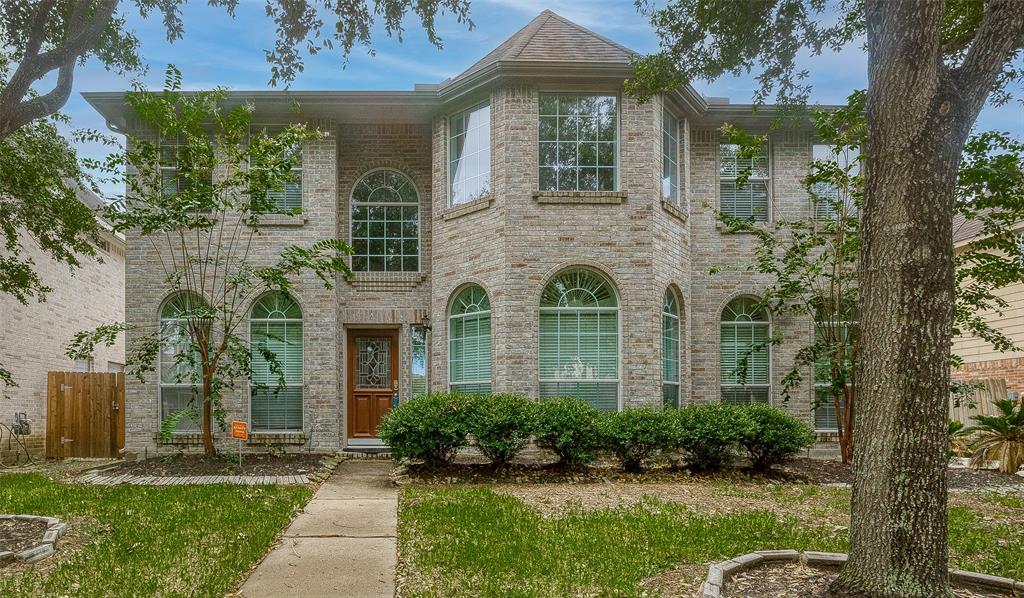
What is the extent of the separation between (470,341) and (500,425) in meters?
2.55

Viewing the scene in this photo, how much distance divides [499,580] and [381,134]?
956 centimetres

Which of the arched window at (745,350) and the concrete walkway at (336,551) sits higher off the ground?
the arched window at (745,350)

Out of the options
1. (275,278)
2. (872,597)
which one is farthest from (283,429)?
(872,597)

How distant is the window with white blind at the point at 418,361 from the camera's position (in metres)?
12.1

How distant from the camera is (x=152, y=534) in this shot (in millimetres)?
5883

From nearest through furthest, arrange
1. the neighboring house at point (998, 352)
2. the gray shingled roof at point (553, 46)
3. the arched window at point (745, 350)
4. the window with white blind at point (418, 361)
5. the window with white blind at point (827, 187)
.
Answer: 1. the gray shingled roof at point (553, 46)
2. the window with white blind at point (827, 187)
3. the window with white blind at point (418, 361)
4. the arched window at point (745, 350)
5. the neighboring house at point (998, 352)

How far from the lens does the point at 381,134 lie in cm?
1259

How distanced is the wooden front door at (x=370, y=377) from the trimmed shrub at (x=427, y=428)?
2927 mm

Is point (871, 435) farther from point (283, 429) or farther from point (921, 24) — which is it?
point (283, 429)

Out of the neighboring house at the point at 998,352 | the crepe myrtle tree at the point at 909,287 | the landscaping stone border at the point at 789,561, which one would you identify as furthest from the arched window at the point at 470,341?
the neighboring house at the point at 998,352

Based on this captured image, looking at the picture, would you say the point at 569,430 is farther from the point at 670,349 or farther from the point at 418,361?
the point at 418,361

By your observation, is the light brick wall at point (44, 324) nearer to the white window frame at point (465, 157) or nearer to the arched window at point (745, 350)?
the white window frame at point (465, 157)

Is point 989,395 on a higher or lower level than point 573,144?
lower

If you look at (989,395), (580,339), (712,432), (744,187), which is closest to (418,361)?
(580,339)
